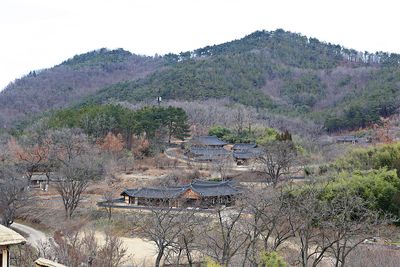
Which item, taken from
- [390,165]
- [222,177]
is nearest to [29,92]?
[222,177]

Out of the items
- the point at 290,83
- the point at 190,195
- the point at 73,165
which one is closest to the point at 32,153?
the point at 73,165

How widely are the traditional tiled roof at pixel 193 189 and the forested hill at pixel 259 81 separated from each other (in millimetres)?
34613

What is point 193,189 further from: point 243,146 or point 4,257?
point 4,257

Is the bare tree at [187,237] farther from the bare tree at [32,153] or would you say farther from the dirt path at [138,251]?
the bare tree at [32,153]

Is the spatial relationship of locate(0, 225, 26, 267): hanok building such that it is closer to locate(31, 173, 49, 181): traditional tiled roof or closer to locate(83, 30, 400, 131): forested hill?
locate(31, 173, 49, 181): traditional tiled roof

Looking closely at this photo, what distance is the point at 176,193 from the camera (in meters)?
29.7

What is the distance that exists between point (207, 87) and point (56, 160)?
42302mm

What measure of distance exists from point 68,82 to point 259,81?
4123 cm

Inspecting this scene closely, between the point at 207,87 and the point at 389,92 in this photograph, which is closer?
the point at 389,92

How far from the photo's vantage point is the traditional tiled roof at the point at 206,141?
48.9 meters

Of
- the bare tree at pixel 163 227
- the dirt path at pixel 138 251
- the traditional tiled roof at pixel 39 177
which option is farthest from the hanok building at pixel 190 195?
the traditional tiled roof at pixel 39 177

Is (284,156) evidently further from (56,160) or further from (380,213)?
(56,160)

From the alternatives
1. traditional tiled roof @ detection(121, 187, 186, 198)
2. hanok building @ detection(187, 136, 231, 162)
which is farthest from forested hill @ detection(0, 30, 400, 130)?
traditional tiled roof @ detection(121, 187, 186, 198)

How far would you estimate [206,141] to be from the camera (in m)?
49.3
